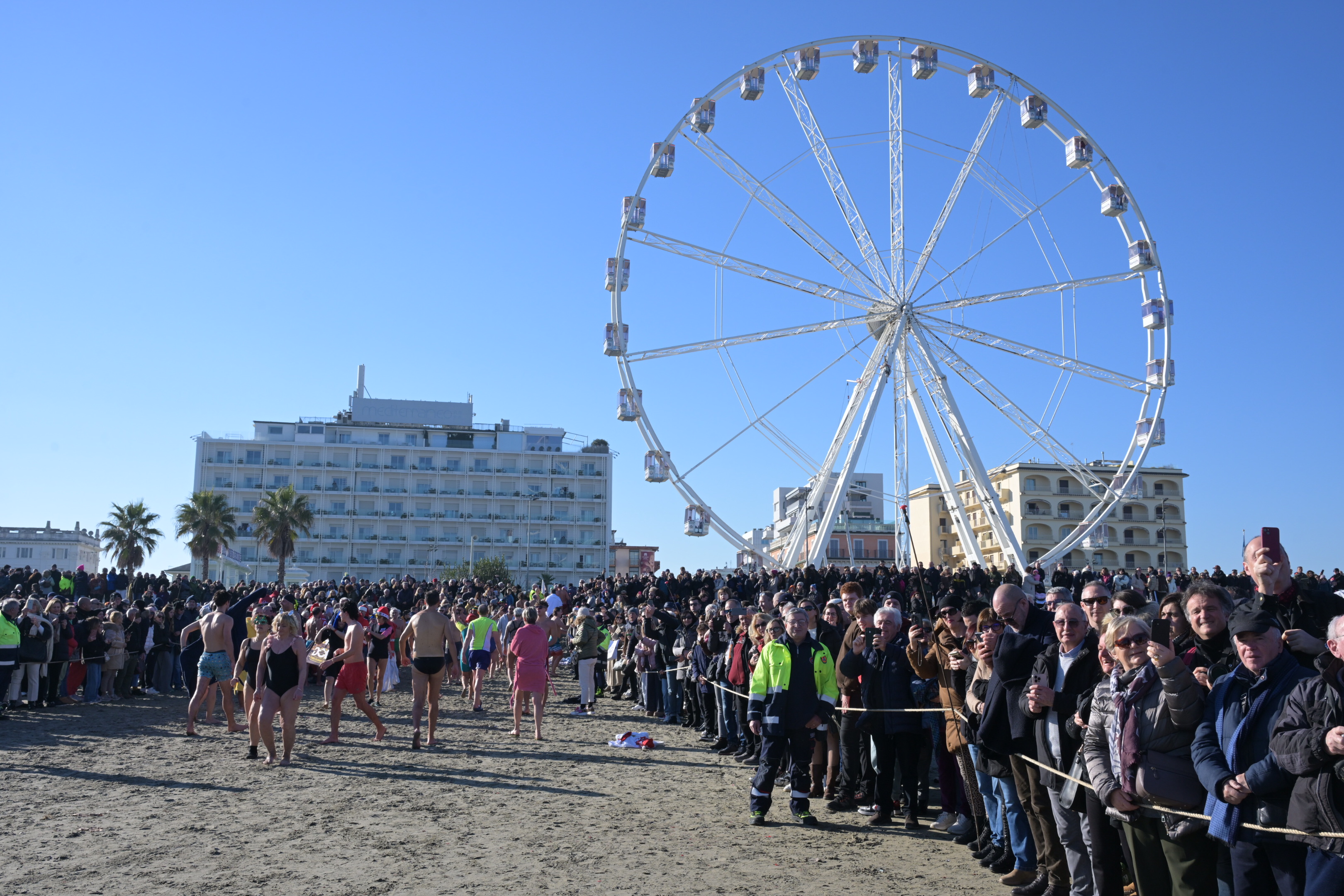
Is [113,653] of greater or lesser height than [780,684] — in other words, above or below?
below

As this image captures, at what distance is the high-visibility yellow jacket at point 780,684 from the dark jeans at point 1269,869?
4.51 meters

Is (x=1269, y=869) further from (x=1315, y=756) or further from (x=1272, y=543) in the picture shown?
(x=1272, y=543)

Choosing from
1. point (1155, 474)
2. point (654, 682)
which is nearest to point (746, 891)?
point (654, 682)

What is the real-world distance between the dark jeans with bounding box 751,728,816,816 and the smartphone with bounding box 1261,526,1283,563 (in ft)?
12.2

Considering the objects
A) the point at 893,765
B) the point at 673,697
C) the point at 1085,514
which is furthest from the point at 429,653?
the point at 1085,514

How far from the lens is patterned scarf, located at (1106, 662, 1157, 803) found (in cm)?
489

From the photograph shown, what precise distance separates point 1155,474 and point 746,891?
95509 millimetres

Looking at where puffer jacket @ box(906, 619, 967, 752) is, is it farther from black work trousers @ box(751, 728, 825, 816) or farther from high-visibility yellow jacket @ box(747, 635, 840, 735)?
black work trousers @ box(751, 728, 825, 816)

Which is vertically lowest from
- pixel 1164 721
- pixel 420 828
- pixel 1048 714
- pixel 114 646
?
pixel 420 828

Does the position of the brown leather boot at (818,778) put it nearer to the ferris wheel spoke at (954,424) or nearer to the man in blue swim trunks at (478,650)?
the man in blue swim trunks at (478,650)

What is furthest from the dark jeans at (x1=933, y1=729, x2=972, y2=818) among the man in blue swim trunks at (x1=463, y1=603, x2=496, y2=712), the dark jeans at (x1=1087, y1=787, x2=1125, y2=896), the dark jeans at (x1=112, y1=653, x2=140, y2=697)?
the dark jeans at (x1=112, y1=653, x2=140, y2=697)

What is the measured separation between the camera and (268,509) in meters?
65.5

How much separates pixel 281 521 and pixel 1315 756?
66.8 metres

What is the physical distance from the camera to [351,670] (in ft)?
42.2
